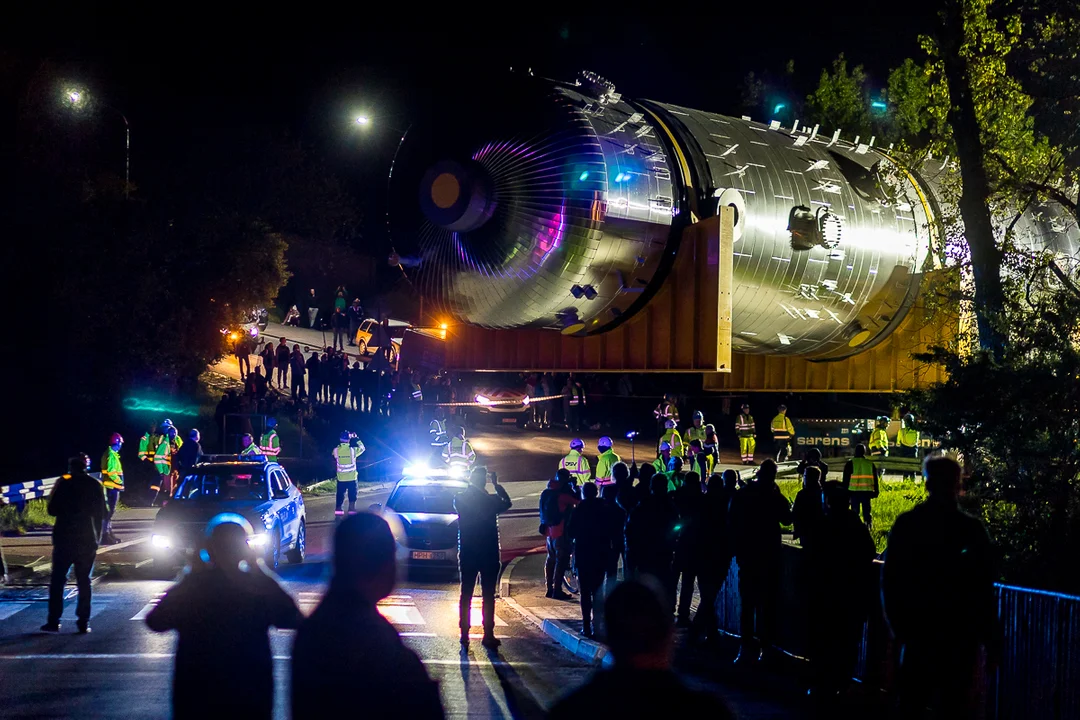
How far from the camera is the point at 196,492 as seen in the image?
15.8m

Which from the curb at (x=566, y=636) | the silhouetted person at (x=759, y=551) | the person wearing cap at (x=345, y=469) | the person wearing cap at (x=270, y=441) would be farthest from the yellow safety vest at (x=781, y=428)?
the silhouetted person at (x=759, y=551)

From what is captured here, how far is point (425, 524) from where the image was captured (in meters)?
15.8

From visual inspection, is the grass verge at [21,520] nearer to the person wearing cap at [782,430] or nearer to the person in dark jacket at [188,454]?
the person in dark jacket at [188,454]

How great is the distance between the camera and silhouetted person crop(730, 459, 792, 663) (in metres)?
10.0

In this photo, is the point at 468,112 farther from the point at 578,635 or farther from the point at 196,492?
the point at 196,492

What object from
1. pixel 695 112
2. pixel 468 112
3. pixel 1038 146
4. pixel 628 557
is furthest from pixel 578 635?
pixel 1038 146

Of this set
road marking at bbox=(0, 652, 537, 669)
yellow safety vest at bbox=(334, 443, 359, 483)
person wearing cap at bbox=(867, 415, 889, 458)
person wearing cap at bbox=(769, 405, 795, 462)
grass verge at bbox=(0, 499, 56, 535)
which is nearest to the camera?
road marking at bbox=(0, 652, 537, 669)

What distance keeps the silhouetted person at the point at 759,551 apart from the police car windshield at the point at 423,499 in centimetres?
672

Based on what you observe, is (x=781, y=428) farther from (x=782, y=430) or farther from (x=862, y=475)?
(x=862, y=475)

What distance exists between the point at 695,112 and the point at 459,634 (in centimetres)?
721

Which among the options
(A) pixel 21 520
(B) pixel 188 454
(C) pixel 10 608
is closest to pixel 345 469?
(B) pixel 188 454

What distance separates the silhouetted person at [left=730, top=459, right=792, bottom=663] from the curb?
53.2 inches

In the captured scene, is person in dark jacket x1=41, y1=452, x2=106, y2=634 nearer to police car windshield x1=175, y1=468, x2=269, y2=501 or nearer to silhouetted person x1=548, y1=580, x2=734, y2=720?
police car windshield x1=175, y1=468, x2=269, y2=501

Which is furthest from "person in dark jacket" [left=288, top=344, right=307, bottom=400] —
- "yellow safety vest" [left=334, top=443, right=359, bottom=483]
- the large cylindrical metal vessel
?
the large cylindrical metal vessel
